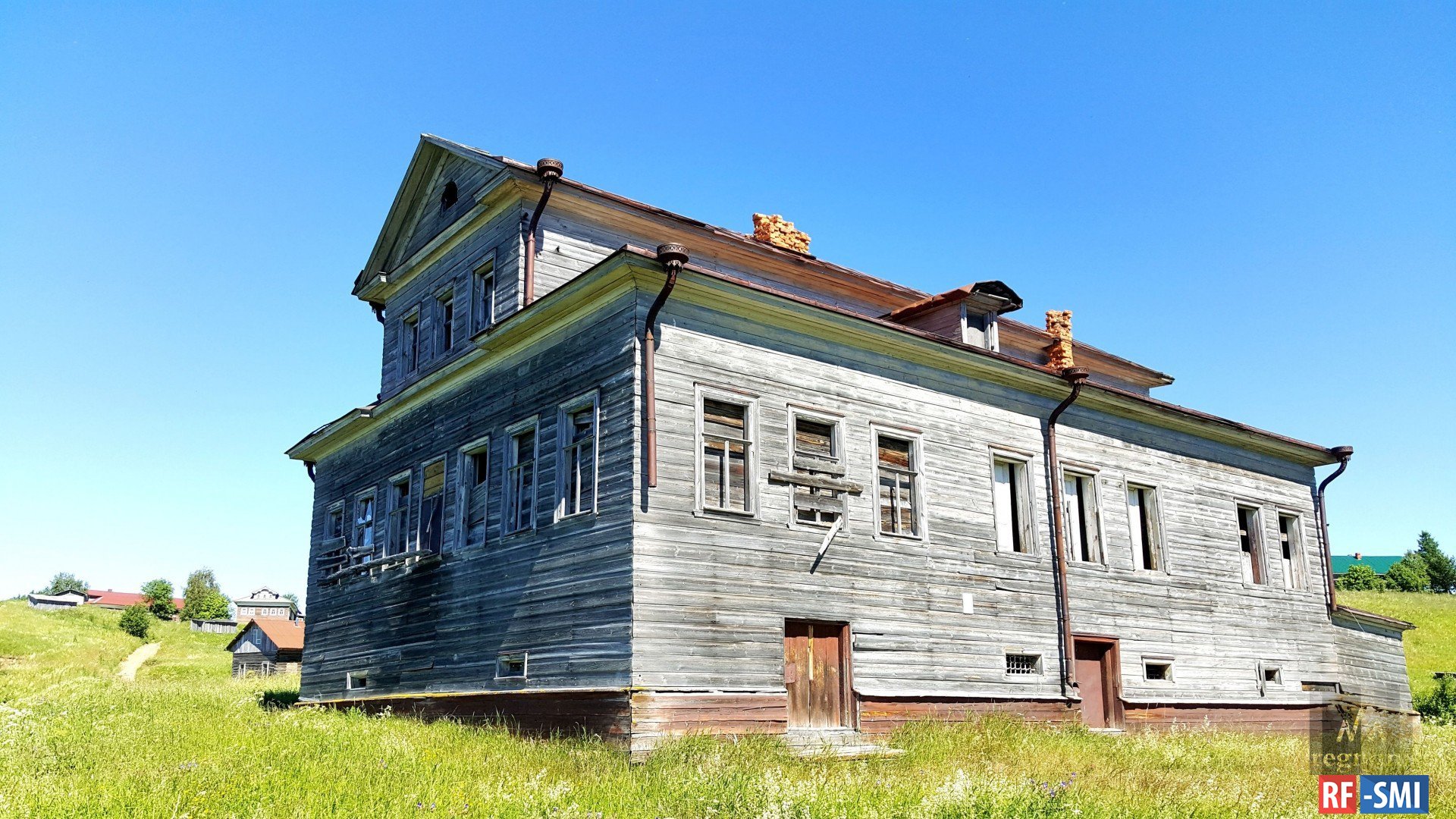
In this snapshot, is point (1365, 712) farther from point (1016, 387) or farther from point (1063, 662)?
point (1016, 387)

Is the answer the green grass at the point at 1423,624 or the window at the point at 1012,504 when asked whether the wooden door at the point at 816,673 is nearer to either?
the window at the point at 1012,504

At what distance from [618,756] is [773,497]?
4.32 metres

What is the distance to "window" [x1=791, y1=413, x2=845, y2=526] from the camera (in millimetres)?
15977

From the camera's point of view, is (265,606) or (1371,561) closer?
(1371,561)

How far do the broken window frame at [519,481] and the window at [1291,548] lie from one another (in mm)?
16888

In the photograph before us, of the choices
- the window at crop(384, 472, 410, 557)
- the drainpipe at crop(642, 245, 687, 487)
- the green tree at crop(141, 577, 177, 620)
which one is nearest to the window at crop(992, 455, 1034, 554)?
the drainpipe at crop(642, 245, 687, 487)

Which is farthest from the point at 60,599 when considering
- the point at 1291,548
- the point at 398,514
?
the point at 1291,548

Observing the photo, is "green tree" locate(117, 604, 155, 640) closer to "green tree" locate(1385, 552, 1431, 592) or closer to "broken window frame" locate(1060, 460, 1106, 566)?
"broken window frame" locate(1060, 460, 1106, 566)

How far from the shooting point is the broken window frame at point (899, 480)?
1692 centimetres

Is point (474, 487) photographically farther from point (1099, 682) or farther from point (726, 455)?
point (1099, 682)

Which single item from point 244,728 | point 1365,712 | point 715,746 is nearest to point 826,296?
point 715,746

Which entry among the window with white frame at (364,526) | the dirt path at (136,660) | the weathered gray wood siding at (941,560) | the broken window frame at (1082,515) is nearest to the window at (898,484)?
the weathered gray wood siding at (941,560)

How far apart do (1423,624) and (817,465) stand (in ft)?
147

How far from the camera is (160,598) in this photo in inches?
4227
